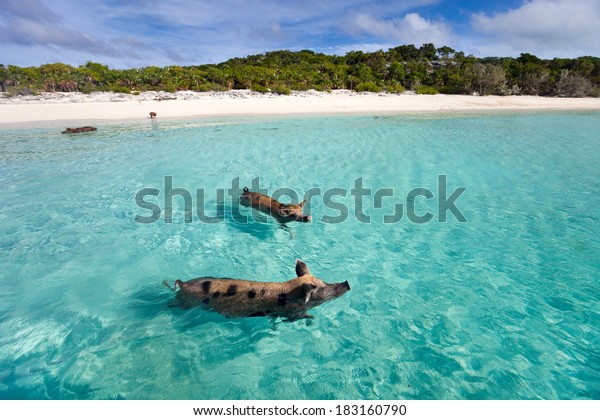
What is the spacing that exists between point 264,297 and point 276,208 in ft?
11.5

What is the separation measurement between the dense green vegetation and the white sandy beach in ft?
10.9

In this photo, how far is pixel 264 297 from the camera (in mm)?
4457

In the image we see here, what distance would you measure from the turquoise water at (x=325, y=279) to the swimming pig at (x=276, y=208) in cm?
Answer: 41

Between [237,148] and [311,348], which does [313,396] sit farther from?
[237,148]

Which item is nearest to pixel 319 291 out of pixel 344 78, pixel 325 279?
pixel 325 279

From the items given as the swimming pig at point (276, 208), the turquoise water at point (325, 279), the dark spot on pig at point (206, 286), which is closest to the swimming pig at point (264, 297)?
the dark spot on pig at point (206, 286)

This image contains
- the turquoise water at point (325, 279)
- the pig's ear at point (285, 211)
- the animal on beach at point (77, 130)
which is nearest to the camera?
the turquoise water at point (325, 279)

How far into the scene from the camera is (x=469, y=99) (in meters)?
42.1

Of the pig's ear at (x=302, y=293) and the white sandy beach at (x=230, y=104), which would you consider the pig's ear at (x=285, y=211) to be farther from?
the white sandy beach at (x=230, y=104)

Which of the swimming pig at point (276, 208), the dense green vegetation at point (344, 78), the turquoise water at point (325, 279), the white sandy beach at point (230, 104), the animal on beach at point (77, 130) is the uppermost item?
the dense green vegetation at point (344, 78)

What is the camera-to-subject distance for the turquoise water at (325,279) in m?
3.85

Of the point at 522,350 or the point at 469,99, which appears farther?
the point at 469,99
